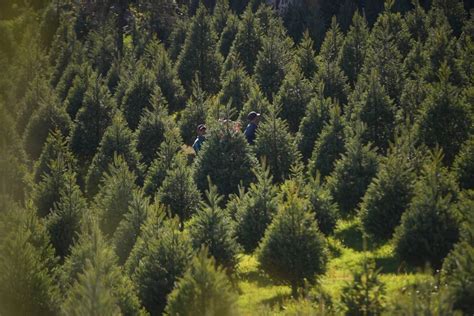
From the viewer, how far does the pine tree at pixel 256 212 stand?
20.3m

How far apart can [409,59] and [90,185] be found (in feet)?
58.1

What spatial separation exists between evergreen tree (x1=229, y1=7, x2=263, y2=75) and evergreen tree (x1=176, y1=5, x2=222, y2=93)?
1.55m

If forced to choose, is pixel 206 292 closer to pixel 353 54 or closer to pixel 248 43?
pixel 353 54

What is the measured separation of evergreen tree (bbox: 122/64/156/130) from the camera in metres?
38.9

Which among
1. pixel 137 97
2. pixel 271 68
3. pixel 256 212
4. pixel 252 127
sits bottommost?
pixel 256 212

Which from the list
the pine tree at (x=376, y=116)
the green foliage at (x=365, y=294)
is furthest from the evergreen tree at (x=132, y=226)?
the pine tree at (x=376, y=116)

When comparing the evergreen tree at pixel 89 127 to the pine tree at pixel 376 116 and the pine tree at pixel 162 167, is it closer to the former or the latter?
the pine tree at pixel 162 167

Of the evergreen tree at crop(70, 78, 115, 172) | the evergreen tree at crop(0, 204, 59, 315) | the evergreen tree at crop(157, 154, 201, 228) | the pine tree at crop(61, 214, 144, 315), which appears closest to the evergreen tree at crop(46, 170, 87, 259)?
the pine tree at crop(61, 214, 144, 315)

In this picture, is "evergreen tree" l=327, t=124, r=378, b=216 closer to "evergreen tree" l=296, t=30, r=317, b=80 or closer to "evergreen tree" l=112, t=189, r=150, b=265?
"evergreen tree" l=112, t=189, r=150, b=265

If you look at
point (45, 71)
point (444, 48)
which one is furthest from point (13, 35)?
point (444, 48)

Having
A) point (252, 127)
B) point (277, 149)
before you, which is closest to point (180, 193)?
point (277, 149)

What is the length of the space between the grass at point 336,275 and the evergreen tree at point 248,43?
2307cm

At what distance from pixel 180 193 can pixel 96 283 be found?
11330 mm

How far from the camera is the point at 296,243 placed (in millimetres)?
17375
